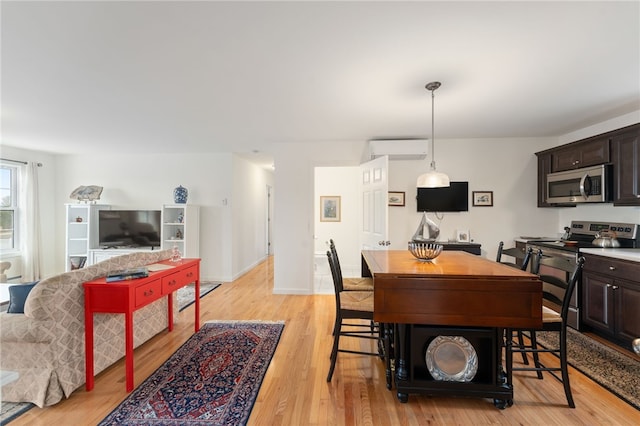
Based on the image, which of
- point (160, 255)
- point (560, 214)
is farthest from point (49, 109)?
point (560, 214)

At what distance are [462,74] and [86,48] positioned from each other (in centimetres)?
277

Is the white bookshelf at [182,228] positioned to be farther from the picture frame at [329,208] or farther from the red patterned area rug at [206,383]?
the picture frame at [329,208]

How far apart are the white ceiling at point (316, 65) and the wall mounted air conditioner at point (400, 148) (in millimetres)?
386

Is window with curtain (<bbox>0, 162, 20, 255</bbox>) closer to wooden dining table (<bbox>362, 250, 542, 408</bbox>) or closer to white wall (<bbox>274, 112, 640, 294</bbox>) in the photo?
white wall (<bbox>274, 112, 640, 294</bbox>)

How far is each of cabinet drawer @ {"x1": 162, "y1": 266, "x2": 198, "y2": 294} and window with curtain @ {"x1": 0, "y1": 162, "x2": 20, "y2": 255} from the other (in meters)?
4.23

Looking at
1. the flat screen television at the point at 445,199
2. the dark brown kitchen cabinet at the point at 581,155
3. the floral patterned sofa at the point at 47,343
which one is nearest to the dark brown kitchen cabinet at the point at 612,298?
the dark brown kitchen cabinet at the point at 581,155

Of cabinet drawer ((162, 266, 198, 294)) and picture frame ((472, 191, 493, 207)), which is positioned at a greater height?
picture frame ((472, 191, 493, 207))

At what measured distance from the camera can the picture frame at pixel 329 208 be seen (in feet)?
21.7

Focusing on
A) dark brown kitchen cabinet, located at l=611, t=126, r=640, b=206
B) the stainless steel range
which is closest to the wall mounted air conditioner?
the stainless steel range

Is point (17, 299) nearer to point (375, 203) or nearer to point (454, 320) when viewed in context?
point (454, 320)

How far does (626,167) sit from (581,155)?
514mm

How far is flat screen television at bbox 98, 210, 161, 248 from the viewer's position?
5.18 meters

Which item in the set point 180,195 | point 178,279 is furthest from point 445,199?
point 180,195

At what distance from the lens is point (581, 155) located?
3.47 meters
